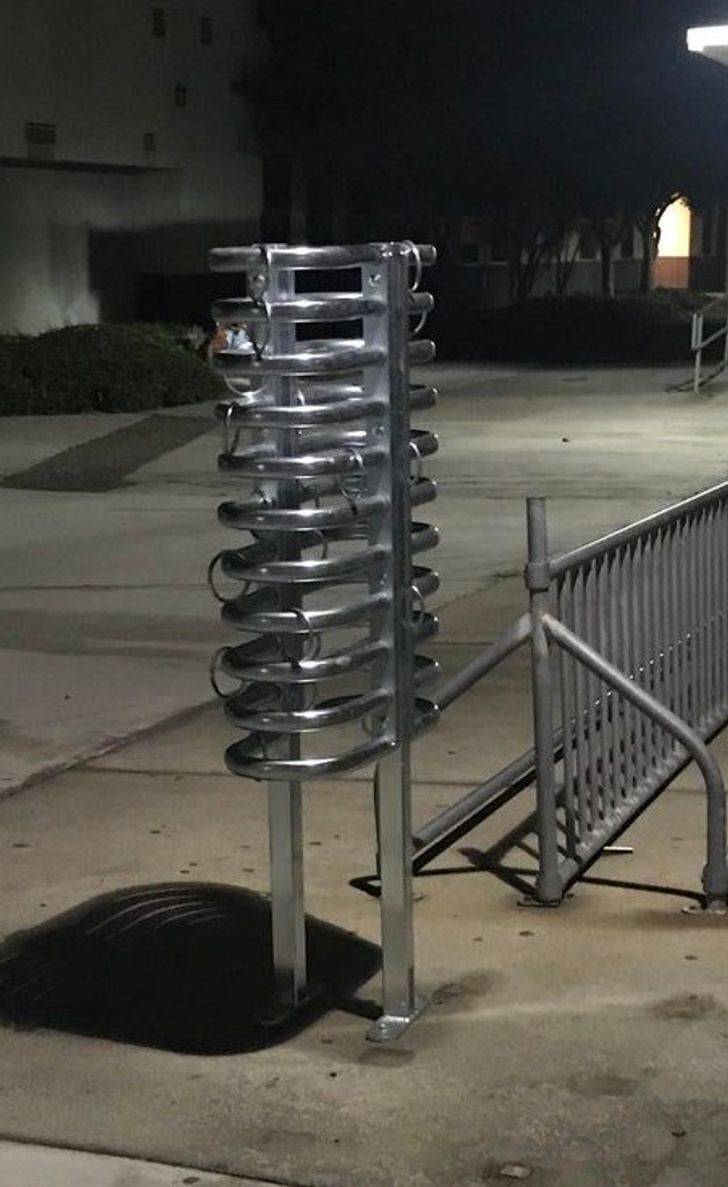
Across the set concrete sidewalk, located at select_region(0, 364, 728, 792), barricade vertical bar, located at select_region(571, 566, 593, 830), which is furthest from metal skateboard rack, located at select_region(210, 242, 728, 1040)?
concrete sidewalk, located at select_region(0, 364, 728, 792)

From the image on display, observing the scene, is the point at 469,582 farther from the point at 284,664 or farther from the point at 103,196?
the point at 103,196

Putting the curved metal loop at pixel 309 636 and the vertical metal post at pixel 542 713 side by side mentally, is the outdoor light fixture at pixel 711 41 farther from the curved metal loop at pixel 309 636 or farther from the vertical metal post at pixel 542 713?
the curved metal loop at pixel 309 636

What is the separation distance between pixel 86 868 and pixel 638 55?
129 ft

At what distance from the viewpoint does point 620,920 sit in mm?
5797

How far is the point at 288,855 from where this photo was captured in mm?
5016

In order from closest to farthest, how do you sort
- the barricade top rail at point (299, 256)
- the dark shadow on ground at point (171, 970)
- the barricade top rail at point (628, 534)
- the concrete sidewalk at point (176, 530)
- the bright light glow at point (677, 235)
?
the barricade top rail at point (299, 256)
the dark shadow on ground at point (171, 970)
the barricade top rail at point (628, 534)
the concrete sidewalk at point (176, 530)
the bright light glow at point (677, 235)

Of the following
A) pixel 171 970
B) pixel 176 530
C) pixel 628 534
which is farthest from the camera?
pixel 176 530

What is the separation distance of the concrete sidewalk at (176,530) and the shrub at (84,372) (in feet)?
2.23

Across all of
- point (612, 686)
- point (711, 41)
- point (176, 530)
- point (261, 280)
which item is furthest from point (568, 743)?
point (711, 41)

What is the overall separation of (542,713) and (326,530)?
1.40 m

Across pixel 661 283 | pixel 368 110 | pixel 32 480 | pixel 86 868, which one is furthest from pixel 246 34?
pixel 86 868

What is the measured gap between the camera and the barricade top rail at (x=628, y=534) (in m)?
6.14

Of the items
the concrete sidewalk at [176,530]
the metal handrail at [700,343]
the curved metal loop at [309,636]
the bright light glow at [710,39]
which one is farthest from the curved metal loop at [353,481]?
the metal handrail at [700,343]

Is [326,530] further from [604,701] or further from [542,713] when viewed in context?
[604,701]
